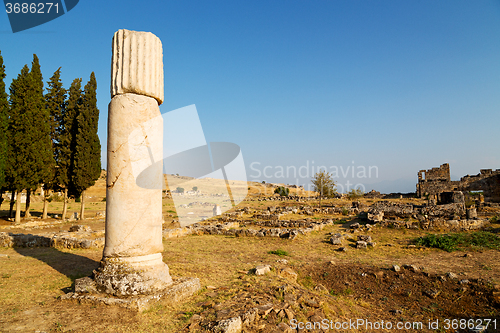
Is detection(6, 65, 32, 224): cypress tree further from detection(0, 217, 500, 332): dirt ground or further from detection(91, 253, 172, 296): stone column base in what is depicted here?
detection(91, 253, 172, 296): stone column base

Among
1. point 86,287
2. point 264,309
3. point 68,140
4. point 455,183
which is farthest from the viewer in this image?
point 455,183

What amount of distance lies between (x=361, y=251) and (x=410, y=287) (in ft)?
11.8

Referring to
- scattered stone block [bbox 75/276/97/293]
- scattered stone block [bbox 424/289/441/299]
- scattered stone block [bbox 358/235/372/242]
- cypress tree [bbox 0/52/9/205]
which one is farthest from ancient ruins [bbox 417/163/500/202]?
cypress tree [bbox 0/52/9/205]

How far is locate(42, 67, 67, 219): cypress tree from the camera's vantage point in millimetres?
19562

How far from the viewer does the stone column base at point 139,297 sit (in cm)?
425

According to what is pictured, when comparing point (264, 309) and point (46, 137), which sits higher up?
point (46, 137)

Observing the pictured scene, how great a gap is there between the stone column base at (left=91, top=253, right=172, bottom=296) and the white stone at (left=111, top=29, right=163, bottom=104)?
3.12 meters

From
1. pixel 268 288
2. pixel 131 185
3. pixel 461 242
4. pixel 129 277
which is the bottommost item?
pixel 461 242

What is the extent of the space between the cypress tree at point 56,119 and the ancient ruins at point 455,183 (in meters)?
40.5

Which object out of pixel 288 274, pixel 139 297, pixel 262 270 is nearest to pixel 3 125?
pixel 139 297

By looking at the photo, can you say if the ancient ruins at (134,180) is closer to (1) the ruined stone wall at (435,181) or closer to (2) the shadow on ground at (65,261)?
(2) the shadow on ground at (65,261)

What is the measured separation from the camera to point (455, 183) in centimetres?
3641

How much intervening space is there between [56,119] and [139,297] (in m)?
22.0

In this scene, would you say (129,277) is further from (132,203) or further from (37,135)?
(37,135)
